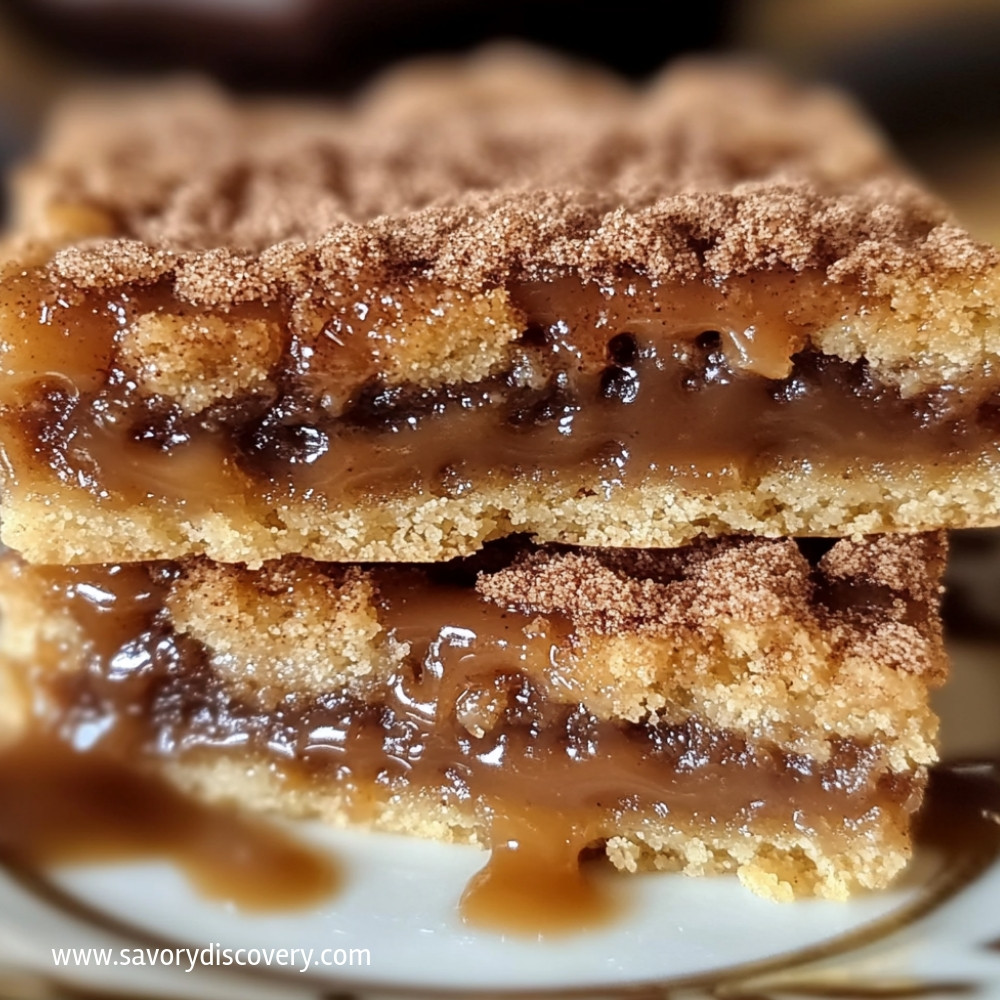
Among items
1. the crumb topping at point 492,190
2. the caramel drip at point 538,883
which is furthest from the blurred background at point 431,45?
the caramel drip at point 538,883

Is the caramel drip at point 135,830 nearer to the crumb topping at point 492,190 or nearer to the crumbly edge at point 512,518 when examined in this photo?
the crumbly edge at point 512,518

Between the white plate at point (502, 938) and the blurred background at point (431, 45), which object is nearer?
the white plate at point (502, 938)

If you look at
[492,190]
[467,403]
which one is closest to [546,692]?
[467,403]

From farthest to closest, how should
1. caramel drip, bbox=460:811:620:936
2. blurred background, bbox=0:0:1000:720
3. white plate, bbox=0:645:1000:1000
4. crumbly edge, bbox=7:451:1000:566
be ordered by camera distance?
blurred background, bbox=0:0:1000:720, crumbly edge, bbox=7:451:1000:566, caramel drip, bbox=460:811:620:936, white plate, bbox=0:645:1000:1000

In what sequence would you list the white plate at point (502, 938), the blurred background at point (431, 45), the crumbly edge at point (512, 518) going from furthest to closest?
1. the blurred background at point (431, 45)
2. the crumbly edge at point (512, 518)
3. the white plate at point (502, 938)

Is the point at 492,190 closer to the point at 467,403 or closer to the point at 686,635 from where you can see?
the point at 467,403

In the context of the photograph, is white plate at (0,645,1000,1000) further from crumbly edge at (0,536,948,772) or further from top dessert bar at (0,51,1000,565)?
top dessert bar at (0,51,1000,565)

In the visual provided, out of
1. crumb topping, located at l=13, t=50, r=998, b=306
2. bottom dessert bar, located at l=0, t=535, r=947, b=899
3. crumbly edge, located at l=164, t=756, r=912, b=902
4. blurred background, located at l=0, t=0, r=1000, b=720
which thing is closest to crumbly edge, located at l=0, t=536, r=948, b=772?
bottom dessert bar, located at l=0, t=535, r=947, b=899

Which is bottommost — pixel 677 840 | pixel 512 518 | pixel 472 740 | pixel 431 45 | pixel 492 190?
pixel 677 840
